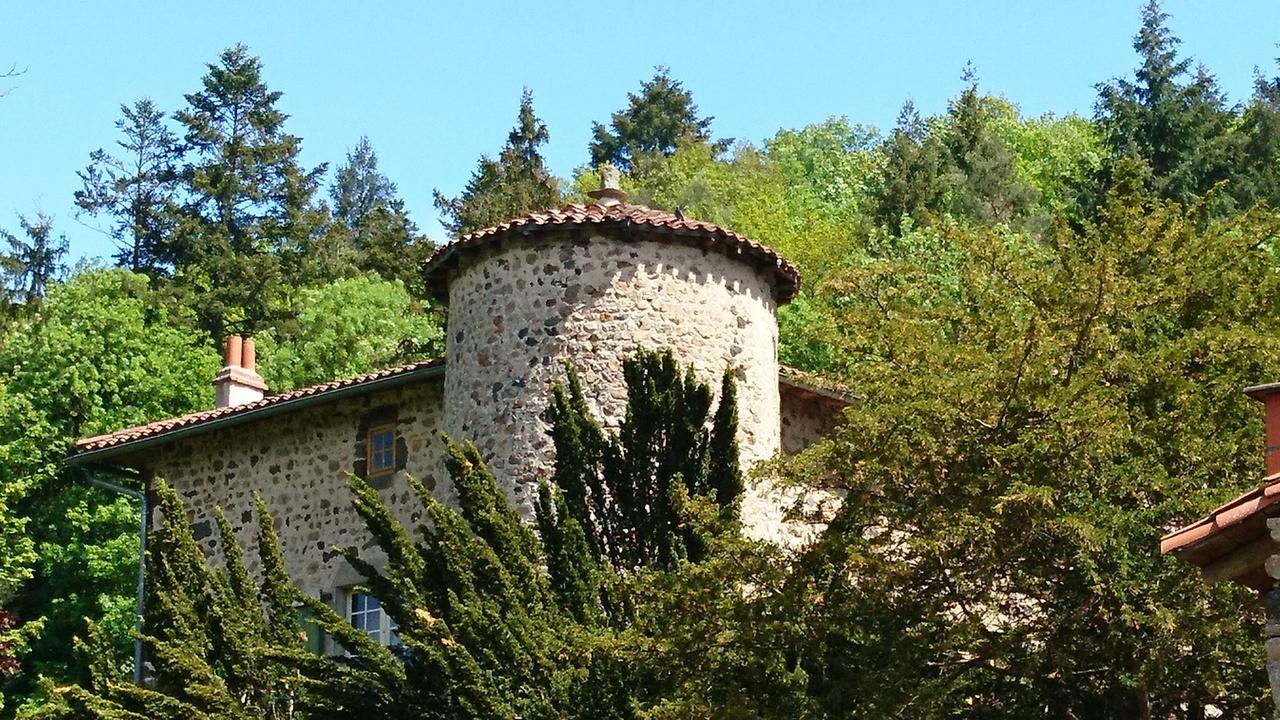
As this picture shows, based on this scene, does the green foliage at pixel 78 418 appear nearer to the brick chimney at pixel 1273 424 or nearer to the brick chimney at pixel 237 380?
the brick chimney at pixel 237 380

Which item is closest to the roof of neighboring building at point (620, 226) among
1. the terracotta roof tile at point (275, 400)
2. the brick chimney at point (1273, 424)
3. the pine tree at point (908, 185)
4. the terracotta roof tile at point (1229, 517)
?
the terracotta roof tile at point (275, 400)

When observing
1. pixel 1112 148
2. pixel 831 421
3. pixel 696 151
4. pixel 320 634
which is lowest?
pixel 320 634

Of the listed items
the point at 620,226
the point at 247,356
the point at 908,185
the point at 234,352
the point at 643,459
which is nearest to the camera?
the point at 643,459

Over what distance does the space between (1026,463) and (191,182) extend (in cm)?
3531

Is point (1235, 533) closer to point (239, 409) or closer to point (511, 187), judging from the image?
point (239, 409)

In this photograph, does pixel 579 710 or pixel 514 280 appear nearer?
pixel 579 710

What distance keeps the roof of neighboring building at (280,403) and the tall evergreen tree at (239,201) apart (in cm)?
1943

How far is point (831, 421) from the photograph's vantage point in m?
21.9

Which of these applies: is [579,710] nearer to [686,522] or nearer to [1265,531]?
[686,522]

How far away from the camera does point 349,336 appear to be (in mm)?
38469

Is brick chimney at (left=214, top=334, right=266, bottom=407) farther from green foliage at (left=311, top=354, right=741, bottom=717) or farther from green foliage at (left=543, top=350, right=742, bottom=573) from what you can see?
green foliage at (left=543, top=350, right=742, bottom=573)

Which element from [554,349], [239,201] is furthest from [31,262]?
[554,349]

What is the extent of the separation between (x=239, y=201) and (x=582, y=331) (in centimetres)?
2978

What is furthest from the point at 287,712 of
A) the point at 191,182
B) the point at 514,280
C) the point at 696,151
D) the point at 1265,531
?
the point at 696,151
